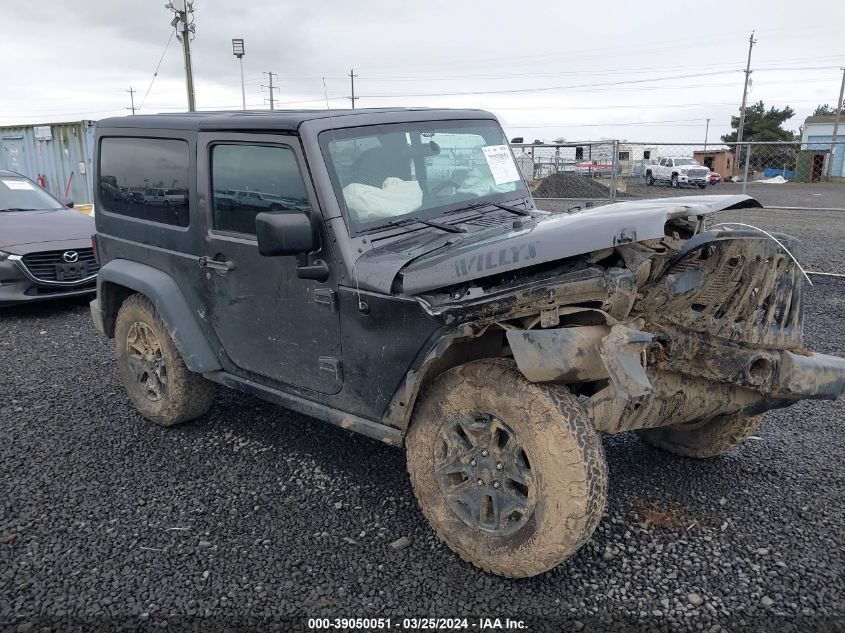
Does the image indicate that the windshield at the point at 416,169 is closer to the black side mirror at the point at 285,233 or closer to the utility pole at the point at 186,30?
the black side mirror at the point at 285,233

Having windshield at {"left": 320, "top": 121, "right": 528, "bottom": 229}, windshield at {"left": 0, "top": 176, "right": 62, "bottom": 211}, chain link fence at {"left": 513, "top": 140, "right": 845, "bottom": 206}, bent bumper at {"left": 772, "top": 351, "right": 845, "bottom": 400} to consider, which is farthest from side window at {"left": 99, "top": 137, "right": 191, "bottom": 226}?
chain link fence at {"left": 513, "top": 140, "right": 845, "bottom": 206}

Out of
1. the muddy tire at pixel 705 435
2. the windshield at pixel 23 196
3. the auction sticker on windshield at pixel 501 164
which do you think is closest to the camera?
the muddy tire at pixel 705 435

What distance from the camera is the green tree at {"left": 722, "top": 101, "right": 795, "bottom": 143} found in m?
50.5

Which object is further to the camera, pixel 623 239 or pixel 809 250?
pixel 809 250

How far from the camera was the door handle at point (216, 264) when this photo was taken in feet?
12.2

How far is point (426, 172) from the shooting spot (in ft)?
12.1

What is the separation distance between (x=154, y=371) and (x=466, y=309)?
8.52 feet

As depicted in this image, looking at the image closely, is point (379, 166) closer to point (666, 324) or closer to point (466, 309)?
point (466, 309)

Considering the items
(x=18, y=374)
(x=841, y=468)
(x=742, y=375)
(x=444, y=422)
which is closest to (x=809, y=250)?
(x=841, y=468)

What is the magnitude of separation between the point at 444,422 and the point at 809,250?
9.87 m

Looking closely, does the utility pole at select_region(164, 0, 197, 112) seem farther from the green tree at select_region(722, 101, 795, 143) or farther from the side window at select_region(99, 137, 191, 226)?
the green tree at select_region(722, 101, 795, 143)

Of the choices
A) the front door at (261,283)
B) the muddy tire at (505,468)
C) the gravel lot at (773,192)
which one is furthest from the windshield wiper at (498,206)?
the gravel lot at (773,192)

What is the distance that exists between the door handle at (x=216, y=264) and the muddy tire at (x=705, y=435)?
2475mm

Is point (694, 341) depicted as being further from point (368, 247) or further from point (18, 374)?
point (18, 374)
